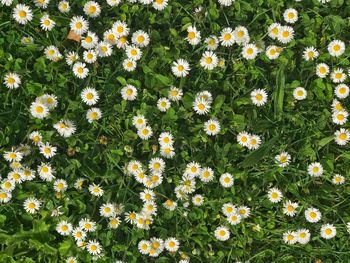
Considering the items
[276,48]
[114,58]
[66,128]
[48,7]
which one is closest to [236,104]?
[276,48]

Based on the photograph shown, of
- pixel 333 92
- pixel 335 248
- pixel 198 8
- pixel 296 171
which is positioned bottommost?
pixel 335 248

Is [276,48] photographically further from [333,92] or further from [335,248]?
[335,248]

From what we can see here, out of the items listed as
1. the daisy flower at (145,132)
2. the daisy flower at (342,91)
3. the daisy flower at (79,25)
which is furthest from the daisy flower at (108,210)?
the daisy flower at (342,91)

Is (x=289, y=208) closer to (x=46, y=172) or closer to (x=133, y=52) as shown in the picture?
(x=133, y=52)

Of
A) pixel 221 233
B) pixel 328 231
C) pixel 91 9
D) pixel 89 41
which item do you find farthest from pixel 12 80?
pixel 328 231

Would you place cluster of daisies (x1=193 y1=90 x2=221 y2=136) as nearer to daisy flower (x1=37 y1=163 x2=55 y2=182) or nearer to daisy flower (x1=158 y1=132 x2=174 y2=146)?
daisy flower (x1=158 y1=132 x2=174 y2=146)
